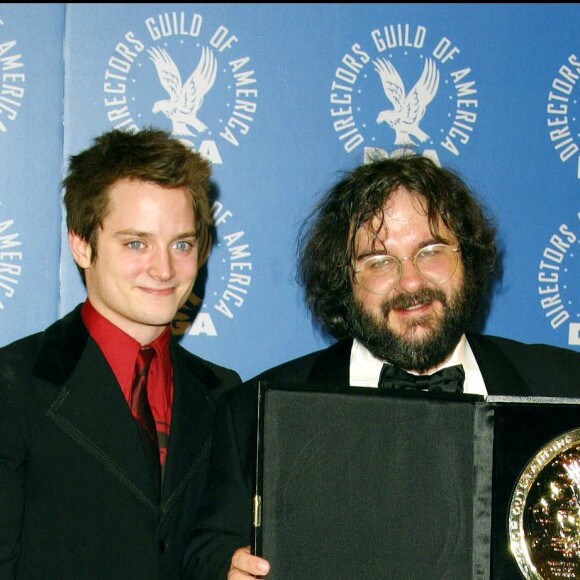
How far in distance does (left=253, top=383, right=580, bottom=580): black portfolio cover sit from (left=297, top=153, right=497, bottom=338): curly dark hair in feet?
1.73

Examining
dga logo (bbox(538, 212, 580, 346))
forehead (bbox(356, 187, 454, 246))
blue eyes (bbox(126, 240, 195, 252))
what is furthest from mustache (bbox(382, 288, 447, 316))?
dga logo (bbox(538, 212, 580, 346))

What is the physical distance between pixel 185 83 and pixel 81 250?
679 millimetres

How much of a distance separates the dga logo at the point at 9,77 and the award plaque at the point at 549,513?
161 cm

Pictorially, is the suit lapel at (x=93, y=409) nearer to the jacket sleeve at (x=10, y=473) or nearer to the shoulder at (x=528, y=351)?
the jacket sleeve at (x=10, y=473)

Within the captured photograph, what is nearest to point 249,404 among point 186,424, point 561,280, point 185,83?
point 186,424

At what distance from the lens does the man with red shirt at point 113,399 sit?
5.44 feet

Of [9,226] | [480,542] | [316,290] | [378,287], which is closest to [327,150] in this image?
[316,290]

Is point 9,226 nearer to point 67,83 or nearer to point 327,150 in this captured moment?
point 67,83

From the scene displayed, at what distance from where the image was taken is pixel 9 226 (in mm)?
2258

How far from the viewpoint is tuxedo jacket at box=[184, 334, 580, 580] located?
1.64 metres

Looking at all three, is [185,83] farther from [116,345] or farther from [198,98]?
[116,345]

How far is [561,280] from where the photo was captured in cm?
243

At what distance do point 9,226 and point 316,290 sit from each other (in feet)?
2.71

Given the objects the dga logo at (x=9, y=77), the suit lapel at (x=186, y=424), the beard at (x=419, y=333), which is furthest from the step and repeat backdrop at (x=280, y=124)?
the beard at (x=419, y=333)
